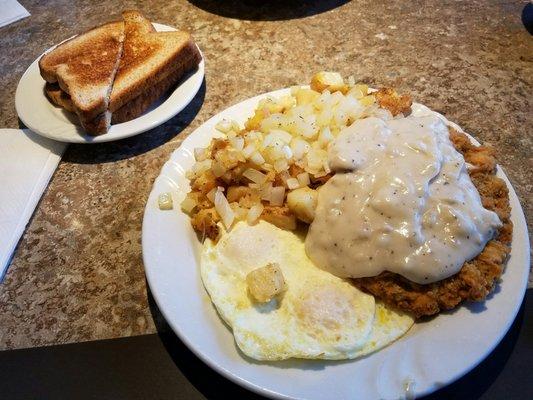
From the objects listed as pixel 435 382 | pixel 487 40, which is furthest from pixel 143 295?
pixel 487 40

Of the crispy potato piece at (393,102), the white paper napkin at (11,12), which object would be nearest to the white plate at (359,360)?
the crispy potato piece at (393,102)

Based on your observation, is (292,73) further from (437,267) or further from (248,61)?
(437,267)

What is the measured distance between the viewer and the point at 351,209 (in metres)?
1.65

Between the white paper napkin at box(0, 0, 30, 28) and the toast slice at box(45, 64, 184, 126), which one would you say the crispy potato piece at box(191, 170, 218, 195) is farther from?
the white paper napkin at box(0, 0, 30, 28)

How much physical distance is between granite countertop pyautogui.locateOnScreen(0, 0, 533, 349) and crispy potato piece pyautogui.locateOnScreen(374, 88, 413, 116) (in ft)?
2.06

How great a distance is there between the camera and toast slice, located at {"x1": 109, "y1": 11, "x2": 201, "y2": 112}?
97.4 inches

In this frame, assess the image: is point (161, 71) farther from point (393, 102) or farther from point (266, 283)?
point (266, 283)

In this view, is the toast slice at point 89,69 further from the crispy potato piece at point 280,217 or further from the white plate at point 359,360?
the crispy potato piece at point 280,217

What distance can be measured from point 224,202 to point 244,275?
334mm

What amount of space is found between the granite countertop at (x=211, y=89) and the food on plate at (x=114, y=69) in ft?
0.70

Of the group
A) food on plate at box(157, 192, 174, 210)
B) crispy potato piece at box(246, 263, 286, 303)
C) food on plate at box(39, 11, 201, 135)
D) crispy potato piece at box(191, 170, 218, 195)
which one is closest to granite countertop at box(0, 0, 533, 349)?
food on plate at box(39, 11, 201, 135)

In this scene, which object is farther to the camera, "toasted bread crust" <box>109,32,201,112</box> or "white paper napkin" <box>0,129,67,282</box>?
"toasted bread crust" <box>109,32,201,112</box>

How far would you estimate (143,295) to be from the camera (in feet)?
6.22

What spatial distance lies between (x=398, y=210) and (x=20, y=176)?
6.33 ft
